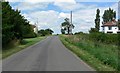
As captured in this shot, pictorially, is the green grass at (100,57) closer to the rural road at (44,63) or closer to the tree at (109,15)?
the rural road at (44,63)

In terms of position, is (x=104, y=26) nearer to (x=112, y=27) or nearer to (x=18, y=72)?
(x=112, y=27)

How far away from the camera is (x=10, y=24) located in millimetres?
39625

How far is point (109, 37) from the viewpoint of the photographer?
53750mm

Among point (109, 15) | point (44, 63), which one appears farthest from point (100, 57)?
point (109, 15)

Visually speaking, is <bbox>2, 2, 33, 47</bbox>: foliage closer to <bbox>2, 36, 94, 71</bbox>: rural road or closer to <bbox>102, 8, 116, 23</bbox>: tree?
<bbox>2, 36, 94, 71</bbox>: rural road

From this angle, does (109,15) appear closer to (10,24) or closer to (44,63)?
(10,24)

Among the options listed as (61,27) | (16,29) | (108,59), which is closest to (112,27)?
(61,27)

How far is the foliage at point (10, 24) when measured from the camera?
34.8 metres

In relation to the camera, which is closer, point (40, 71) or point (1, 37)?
point (40, 71)

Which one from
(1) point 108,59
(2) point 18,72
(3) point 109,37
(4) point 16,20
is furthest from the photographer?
A: (3) point 109,37

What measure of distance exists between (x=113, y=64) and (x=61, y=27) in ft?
535

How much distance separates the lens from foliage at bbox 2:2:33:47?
34750mm

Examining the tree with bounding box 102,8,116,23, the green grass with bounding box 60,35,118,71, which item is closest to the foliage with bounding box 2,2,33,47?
the green grass with bounding box 60,35,118,71

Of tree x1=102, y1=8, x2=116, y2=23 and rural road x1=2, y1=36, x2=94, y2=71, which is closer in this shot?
rural road x1=2, y1=36, x2=94, y2=71
